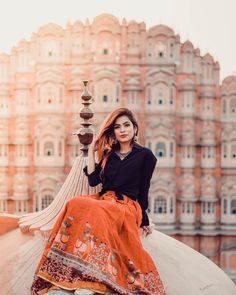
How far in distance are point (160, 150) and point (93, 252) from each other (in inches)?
390

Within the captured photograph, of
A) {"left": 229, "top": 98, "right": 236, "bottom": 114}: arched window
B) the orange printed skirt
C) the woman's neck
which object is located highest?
{"left": 229, "top": 98, "right": 236, "bottom": 114}: arched window

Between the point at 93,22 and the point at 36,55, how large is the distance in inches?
57.6

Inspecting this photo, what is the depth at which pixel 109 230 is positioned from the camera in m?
1.69

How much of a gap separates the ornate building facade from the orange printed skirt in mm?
9622

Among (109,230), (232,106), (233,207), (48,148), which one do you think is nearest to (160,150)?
(232,106)

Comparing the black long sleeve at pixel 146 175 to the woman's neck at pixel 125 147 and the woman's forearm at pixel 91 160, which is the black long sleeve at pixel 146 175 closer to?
the woman's neck at pixel 125 147

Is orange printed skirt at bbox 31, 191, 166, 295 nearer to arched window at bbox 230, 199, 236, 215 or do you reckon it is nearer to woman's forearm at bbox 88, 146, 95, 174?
woman's forearm at bbox 88, 146, 95, 174

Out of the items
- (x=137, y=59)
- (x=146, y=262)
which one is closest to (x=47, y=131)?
(x=137, y=59)

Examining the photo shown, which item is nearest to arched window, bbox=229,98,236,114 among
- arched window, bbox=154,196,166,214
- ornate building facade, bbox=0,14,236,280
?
ornate building facade, bbox=0,14,236,280

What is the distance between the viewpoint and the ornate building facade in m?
11.4

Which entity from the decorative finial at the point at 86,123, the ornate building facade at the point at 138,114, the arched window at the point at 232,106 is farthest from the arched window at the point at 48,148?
the decorative finial at the point at 86,123

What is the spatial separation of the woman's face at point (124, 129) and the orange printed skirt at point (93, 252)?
0.88ft

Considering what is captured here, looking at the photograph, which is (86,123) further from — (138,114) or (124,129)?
(138,114)

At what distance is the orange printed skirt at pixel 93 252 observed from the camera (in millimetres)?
1646
